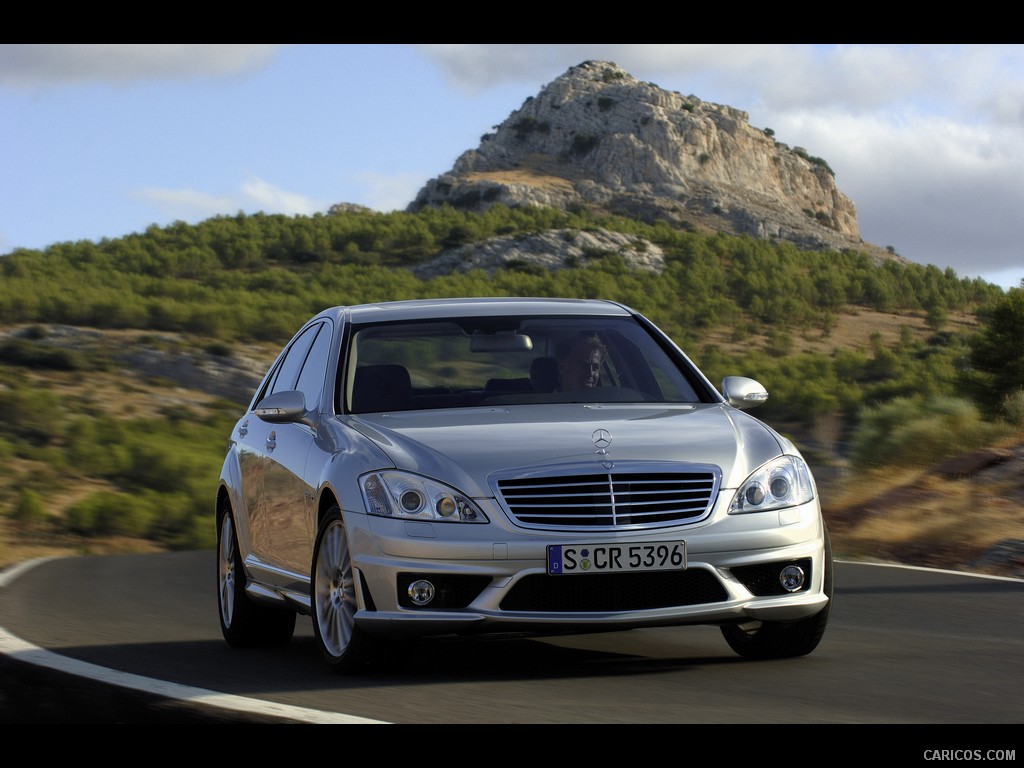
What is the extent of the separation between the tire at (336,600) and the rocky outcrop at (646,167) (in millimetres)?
104438

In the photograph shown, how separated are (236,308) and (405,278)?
836 inches

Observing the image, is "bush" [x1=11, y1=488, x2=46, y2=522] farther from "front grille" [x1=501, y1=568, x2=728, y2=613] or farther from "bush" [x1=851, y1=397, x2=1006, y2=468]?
"front grille" [x1=501, y1=568, x2=728, y2=613]

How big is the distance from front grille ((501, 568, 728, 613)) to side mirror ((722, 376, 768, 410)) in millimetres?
1448

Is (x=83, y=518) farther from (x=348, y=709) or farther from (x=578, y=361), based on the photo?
(x=348, y=709)

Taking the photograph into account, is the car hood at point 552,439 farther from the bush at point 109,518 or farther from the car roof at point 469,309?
the bush at point 109,518

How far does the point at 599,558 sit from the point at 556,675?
2.49 feet

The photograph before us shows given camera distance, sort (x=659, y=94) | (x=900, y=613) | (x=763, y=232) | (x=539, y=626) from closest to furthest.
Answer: (x=539, y=626) → (x=900, y=613) → (x=763, y=232) → (x=659, y=94)

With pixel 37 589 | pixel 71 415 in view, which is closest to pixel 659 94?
pixel 71 415

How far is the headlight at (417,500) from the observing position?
6543mm

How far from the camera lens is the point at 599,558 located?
6469 mm

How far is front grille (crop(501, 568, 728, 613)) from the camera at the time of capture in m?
6.51

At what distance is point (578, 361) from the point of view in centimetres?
820

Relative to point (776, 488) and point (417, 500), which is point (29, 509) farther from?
point (776, 488)

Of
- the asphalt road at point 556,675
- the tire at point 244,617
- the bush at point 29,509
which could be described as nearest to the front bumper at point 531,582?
the asphalt road at point 556,675
